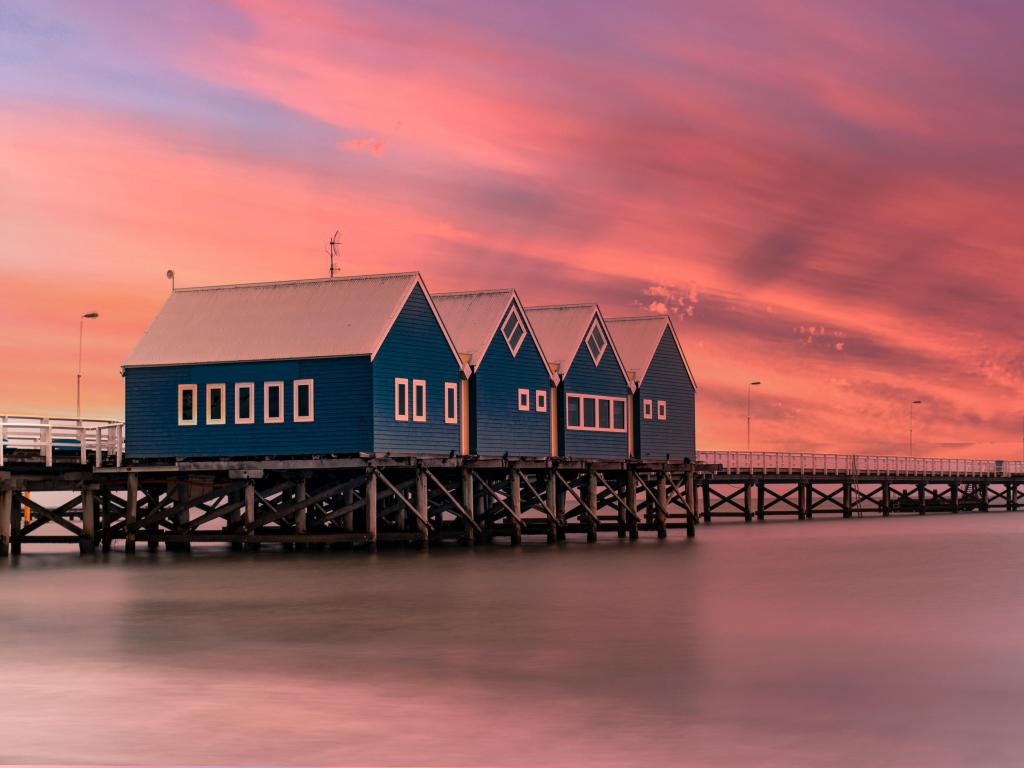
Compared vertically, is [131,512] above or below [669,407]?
below

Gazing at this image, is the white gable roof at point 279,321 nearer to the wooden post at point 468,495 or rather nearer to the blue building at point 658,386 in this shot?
the wooden post at point 468,495

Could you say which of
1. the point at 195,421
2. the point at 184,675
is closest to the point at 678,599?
the point at 184,675

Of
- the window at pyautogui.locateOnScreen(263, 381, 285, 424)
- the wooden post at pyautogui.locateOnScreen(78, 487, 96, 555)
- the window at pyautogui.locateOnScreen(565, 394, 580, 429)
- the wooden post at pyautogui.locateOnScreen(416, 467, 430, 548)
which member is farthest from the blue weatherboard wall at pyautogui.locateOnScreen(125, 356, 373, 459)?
the window at pyautogui.locateOnScreen(565, 394, 580, 429)

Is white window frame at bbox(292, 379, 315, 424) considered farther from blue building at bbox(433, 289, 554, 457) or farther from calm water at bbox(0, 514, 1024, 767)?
calm water at bbox(0, 514, 1024, 767)

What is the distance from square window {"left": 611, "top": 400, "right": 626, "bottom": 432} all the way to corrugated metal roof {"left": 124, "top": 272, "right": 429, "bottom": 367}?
49.1 feet

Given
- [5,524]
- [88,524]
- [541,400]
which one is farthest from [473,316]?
[5,524]

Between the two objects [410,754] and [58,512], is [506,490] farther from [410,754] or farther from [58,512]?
[410,754]

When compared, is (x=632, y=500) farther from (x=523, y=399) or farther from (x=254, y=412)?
(x=254, y=412)

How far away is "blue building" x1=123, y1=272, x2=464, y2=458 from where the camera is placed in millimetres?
47750

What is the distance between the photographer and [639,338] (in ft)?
→ 218

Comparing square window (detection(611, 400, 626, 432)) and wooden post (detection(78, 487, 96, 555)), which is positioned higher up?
square window (detection(611, 400, 626, 432))

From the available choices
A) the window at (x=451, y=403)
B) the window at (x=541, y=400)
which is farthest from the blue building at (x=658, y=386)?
the window at (x=451, y=403)

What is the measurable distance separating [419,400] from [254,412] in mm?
5433

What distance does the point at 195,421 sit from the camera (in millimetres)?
49875
